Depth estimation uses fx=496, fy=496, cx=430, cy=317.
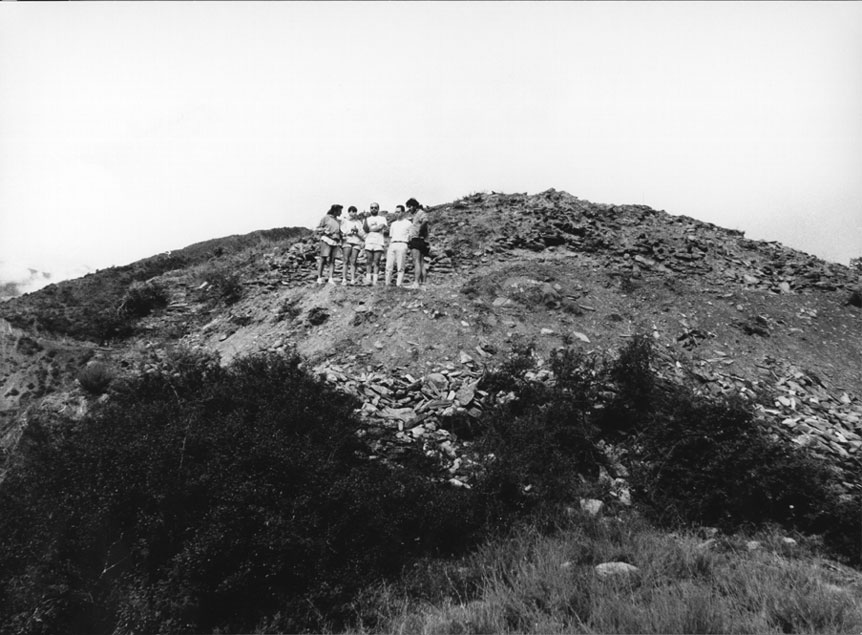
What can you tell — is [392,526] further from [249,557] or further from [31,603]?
[31,603]

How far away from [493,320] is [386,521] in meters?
6.19

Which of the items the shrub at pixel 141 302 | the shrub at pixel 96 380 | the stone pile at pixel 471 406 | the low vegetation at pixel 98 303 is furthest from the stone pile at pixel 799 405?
the shrub at pixel 141 302

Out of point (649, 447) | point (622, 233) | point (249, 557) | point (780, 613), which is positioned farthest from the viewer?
point (622, 233)

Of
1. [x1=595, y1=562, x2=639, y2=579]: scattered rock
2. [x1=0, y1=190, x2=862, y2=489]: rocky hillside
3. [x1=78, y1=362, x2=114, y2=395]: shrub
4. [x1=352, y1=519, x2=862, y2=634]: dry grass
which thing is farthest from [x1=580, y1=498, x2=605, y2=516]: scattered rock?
[x1=78, y1=362, x2=114, y2=395]: shrub

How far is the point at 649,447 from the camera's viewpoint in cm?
806

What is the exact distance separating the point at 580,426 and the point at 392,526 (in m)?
3.82

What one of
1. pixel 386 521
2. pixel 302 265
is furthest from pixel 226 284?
pixel 386 521

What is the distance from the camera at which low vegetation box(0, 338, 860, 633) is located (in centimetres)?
477

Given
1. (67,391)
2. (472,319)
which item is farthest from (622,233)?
(67,391)

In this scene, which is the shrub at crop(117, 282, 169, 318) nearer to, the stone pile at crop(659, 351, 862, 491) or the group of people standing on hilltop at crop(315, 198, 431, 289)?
the group of people standing on hilltop at crop(315, 198, 431, 289)

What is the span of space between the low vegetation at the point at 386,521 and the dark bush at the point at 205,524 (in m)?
0.02

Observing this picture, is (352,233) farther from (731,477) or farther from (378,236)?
(731,477)

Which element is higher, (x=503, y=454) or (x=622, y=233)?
(x=622, y=233)

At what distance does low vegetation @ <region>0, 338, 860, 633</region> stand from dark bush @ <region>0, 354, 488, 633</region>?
22 millimetres
